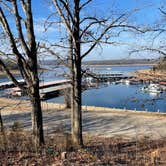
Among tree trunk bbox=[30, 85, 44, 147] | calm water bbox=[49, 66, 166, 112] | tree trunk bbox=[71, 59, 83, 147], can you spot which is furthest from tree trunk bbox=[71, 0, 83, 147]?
tree trunk bbox=[30, 85, 44, 147]

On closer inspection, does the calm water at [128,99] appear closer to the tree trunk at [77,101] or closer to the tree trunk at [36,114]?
the tree trunk at [77,101]

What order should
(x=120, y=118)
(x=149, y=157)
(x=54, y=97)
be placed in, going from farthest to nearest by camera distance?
(x=54, y=97), (x=120, y=118), (x=149, y=157)

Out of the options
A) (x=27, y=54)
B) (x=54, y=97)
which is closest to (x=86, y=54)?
(x=27, y=54)

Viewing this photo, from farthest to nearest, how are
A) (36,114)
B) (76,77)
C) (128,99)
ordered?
(128,99)
(76,77)
(36,114)

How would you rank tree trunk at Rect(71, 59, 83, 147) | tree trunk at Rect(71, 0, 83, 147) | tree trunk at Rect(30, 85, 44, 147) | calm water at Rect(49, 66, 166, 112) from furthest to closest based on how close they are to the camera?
calm water at Rect(49, 66, 166, 112), tree trunk at Rect(71, 59, 83, 147), tree trunk at Rect(71, 0, 83, 147), tree trunk at Rect(30, 85, 44, 147)

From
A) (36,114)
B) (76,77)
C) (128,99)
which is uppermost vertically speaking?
(76,77)

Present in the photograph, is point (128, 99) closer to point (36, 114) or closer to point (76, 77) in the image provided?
point (76, 77)

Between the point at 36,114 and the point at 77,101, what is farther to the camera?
the point at 77,101

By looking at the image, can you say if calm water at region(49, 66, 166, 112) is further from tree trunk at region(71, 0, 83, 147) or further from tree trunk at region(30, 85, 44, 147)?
tree trunk at region(30, 85, 44, 147)

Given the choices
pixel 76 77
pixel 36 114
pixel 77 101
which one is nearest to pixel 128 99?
pixel 77 101

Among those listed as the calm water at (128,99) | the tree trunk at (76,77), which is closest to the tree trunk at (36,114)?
the tree trunk at (76,77)

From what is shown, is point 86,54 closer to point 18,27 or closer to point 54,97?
point 18,27

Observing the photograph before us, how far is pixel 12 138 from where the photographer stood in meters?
8.32

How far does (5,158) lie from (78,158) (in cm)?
129
